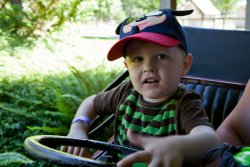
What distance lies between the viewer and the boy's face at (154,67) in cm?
132

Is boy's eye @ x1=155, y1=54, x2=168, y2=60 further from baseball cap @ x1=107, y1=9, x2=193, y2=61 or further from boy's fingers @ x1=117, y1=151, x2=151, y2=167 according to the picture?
boy's fingers @ x1=117, y1=151, x2=151, y2=167

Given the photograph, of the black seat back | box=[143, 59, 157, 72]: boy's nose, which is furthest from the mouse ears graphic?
the black seat back

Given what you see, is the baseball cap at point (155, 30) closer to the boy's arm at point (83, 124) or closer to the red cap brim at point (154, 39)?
the red cap brim at point (154, 39)

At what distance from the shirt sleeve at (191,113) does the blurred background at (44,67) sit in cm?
167

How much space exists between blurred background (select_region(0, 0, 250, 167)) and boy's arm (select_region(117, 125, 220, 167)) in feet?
6.27

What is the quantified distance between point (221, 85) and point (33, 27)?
6.23 metres

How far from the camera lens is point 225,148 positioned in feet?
3.25

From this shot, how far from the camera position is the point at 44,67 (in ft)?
20.7

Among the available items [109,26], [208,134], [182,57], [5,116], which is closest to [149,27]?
[182,57]

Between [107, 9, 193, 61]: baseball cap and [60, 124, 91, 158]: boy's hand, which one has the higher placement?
[107, 9, 193, 61]: baseball cap

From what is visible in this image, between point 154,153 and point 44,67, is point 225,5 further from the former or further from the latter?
point 154,153

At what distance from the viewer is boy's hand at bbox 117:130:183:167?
823 mm

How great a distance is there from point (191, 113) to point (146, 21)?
0.37 meters

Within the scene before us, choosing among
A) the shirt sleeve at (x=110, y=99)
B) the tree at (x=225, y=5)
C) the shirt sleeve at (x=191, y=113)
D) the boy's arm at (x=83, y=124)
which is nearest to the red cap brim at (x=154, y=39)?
the shirt sleeve at (x=191, y=113)
